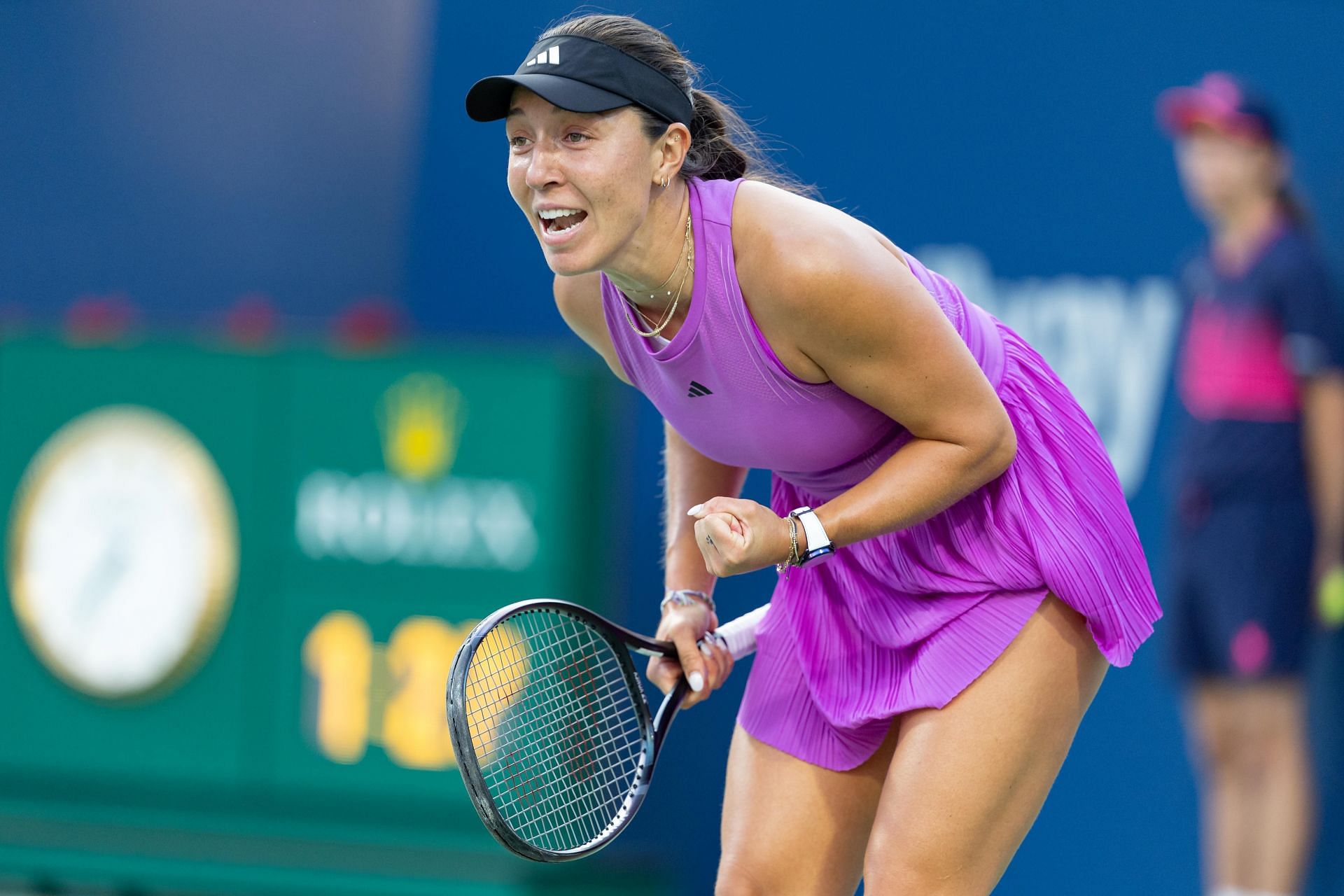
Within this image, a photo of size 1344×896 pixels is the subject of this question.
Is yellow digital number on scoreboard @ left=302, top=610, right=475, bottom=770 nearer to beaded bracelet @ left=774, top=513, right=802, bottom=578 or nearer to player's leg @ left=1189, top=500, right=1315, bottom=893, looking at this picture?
player's leg @ left=1189, top=500, right=1315, bottom=893

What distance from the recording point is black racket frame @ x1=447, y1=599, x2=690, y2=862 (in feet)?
7.56

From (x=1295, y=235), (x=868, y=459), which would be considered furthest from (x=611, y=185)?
(x=1295, y=235)

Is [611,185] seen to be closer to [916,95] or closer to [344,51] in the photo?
[916,95]

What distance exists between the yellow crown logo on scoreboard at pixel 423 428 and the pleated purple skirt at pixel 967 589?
8.54ft

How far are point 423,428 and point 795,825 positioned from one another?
2792 millimetres

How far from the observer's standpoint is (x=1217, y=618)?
15.3 feet

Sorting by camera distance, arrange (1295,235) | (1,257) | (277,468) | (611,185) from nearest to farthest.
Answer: (611,185)
(1295,235)
(277,468)
(1,257)

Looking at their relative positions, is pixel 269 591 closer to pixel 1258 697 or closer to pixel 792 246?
pixel 1258 697

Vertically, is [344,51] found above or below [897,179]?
above

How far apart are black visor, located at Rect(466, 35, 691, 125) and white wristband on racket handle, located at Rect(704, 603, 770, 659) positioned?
749mm

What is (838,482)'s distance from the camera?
2.49 meters

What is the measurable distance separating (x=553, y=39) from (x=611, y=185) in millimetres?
198

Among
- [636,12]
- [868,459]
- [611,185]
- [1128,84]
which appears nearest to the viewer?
[611,185]

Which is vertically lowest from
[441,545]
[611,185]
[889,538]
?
Result: [441,545]
